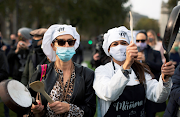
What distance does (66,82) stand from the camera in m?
2.92

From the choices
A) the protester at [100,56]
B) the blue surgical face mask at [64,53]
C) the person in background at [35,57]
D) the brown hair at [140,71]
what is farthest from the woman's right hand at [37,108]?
the protester at [100,56]

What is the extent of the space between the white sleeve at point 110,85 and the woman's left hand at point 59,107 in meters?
0.42

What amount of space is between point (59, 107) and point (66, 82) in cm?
41

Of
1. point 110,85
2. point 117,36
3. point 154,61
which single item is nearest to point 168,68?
point 110,85

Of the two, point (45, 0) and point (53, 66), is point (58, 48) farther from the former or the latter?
point (45, 0)

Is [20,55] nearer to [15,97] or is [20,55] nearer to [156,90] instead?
[15,97]

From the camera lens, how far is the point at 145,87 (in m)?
2.86

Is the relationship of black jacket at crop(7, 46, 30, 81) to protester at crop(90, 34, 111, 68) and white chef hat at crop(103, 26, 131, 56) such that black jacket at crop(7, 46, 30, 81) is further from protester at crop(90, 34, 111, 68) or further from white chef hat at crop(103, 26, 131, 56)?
white chef hat at crop(103, 26, 131, 56)

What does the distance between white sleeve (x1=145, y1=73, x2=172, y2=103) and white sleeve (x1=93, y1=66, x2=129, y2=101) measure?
0.50m

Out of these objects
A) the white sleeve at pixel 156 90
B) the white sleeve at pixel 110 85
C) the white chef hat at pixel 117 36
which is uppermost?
the white chef hat at pixel 117 36

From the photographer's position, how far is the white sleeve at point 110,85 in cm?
238

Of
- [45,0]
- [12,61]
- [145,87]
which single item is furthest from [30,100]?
[45,0]

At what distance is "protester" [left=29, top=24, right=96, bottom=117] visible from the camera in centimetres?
280

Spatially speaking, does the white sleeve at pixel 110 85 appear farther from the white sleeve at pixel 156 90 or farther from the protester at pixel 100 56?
the protester at pixel 100 56
